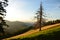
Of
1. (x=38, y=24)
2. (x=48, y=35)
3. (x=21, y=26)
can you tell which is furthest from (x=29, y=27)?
(x=48, y=35)

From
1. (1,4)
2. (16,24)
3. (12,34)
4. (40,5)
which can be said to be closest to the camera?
(1,4)

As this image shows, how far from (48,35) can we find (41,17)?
12.5m

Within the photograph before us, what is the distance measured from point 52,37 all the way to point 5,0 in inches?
511

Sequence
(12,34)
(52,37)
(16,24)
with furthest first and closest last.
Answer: (16,24), (12,34), (52,37)

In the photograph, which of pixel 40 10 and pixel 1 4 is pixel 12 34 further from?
pixel 1 4

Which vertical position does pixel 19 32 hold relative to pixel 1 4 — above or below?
below

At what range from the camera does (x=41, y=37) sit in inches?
1578

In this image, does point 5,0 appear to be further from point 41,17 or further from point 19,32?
point 19,32

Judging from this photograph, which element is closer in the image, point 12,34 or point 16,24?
point 12,34

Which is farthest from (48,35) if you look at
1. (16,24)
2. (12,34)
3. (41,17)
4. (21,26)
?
(16,24)

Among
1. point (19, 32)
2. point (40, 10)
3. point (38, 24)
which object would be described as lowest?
point (19, 32)

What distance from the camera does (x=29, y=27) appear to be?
226 ft

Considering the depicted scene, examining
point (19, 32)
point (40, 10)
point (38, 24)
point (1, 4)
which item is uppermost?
point (1, 4)

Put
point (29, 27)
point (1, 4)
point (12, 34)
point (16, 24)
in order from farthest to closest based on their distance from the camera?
point (16, 24) → point (29, 27) → point (12, 34) → point (1, 4)
